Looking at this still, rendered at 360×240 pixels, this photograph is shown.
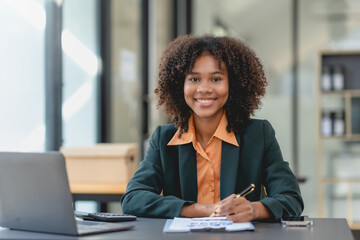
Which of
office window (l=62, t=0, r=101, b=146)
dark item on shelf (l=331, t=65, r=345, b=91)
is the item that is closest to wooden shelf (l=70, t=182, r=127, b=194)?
office window (l=62, t=0, r=101, b=146)

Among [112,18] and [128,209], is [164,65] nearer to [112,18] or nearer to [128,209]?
[128,209]

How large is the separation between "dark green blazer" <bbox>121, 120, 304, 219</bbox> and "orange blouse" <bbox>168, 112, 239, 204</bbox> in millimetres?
24

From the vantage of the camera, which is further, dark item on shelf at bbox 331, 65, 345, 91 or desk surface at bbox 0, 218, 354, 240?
dark item on shelf at bbox 331, 65, 345, 91

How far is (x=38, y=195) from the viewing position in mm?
1473

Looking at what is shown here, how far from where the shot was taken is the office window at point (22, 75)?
9.39 feet

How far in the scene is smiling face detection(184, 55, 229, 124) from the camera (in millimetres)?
2033

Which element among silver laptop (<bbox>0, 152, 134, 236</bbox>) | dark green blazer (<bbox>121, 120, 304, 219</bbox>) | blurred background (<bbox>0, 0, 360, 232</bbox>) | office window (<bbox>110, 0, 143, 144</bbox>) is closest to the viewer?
silver laptop (<bbox>0, 152, 134, 236</bbox>)

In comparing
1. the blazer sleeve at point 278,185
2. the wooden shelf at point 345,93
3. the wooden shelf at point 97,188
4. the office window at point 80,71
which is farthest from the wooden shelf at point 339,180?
the blazer sleeve at point 278,185

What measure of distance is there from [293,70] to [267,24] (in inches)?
23.3

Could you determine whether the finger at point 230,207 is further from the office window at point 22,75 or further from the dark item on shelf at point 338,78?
the dark item on shelf at point 338,78

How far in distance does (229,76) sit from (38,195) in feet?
3.04

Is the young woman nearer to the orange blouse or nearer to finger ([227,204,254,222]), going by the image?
the orange blouse

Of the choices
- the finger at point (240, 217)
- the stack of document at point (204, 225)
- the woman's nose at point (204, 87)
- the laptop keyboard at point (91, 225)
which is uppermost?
the woman's nose at point (204, 87)

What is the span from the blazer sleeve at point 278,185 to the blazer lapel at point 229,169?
0.11m
